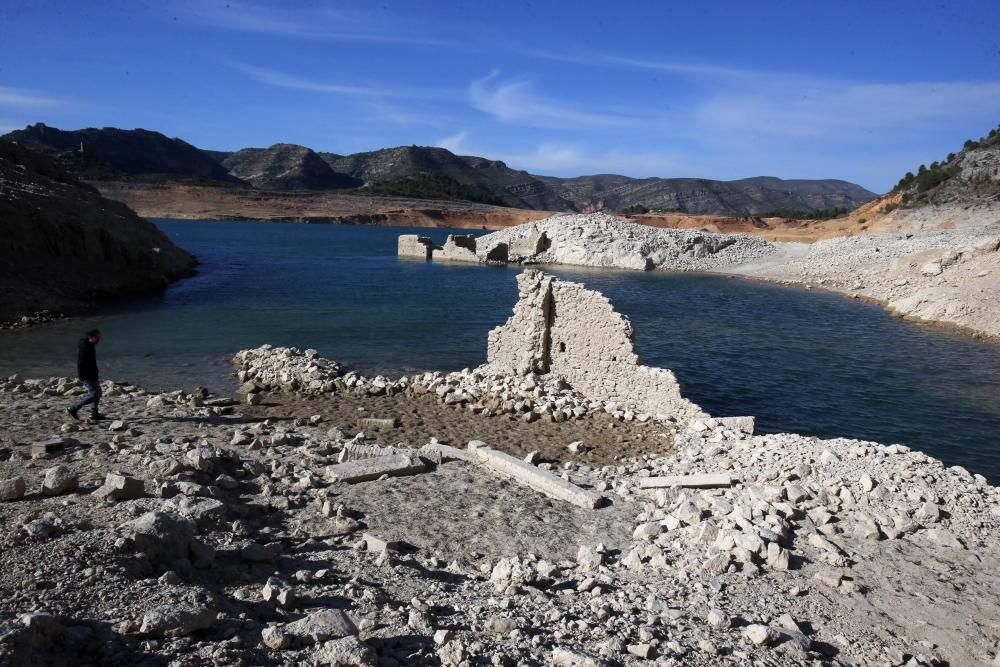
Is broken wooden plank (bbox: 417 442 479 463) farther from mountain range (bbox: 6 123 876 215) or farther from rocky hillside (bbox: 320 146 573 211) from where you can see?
rocky hillside (bbox: 320 146 573 211)

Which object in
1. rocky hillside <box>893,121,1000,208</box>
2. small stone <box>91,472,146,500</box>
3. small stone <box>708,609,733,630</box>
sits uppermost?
rocky hillside <box>893,121,1000,208</box>

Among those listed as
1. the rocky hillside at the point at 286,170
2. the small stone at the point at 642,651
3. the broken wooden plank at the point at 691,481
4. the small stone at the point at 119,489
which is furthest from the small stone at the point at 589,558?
the rocky hillside at the point at 286,170

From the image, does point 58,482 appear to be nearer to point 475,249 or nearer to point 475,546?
point 475,546

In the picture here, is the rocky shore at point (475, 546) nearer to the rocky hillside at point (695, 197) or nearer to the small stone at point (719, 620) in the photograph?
the small stone at point (719, 620)

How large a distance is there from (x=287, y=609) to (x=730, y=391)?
1350 cm

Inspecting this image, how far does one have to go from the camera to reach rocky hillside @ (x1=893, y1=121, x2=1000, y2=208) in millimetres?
55978

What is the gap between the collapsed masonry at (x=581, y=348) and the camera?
13.0 m

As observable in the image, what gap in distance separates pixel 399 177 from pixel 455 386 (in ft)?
473

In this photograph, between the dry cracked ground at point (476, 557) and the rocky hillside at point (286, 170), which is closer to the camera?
the dry cracked ground at point (476, 557)

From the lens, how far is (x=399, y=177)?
152m

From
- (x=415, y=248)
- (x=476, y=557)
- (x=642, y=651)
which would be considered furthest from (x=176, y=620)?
(x=415, y=248)

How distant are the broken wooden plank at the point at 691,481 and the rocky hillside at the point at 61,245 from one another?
67.9ft

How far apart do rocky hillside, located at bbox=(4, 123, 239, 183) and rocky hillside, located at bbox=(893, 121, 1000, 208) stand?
103m

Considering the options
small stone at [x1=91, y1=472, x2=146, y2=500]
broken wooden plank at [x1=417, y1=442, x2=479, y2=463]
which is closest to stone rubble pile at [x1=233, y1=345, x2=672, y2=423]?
broken wooden plank at [x1=417, y1=442, x2=479, y2=463]
